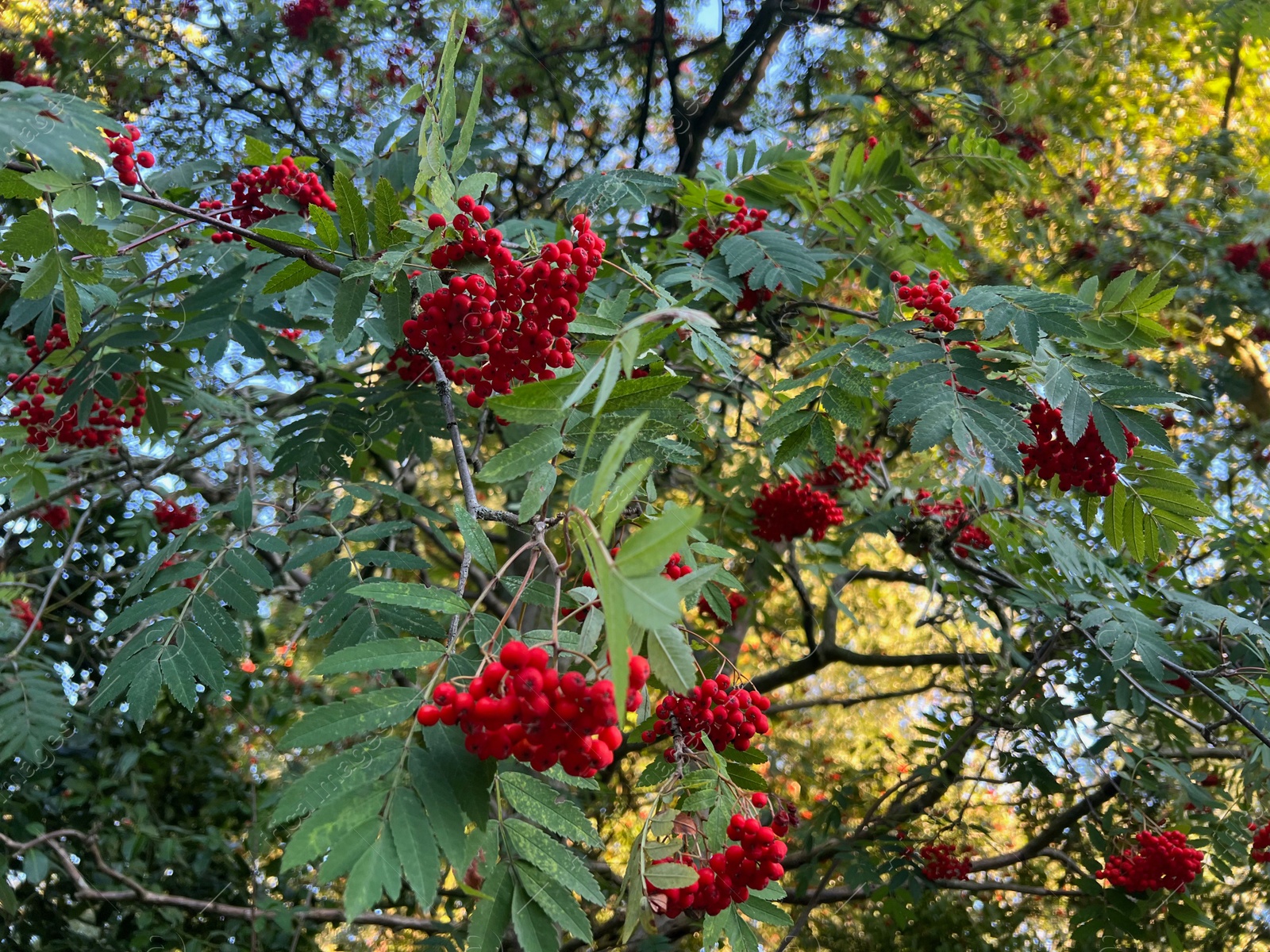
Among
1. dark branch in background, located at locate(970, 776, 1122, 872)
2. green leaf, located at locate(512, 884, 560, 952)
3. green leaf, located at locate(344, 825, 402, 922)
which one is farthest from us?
dark branch in background, located at locate(970, 776, 1122, 872)

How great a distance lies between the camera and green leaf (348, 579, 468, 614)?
1.42 meters

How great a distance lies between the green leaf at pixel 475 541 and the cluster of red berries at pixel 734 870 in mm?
718

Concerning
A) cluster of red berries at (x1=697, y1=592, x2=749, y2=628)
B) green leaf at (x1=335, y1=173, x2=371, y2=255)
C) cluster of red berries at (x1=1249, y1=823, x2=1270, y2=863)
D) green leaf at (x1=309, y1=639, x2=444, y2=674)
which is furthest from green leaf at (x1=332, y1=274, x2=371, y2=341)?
cluster of red berries at (x1=1249, y1=823, x2=1270, y2=863)

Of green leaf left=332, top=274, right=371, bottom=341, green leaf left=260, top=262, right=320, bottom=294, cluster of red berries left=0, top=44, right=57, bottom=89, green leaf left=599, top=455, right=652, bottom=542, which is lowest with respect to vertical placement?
green leaf left=599, top=455, right=652, bottom=542

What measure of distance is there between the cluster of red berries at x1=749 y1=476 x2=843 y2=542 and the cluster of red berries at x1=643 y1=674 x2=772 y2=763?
1.90 metres

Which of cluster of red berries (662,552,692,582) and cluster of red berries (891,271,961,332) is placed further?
cluster of red berries (891,271,961,332)

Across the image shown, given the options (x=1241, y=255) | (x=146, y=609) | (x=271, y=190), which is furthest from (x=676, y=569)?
(x=1241, y=255)

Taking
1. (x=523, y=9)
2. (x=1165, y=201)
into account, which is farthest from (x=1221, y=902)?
(x=523, y=9)

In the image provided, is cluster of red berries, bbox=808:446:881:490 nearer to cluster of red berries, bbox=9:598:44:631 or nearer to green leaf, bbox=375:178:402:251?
green leaf, bbox=375:178:402:251

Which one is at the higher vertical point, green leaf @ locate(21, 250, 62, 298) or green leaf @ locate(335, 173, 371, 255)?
green leaf @ locate(335, 173, 371, 255)

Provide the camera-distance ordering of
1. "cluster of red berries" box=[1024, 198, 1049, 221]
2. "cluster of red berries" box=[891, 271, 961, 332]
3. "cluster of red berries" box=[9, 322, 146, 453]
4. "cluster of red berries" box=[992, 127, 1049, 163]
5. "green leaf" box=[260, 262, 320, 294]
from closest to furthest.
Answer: "green leaf" box=[260, 262, 320, 294], "cluster of red berries" box=[891, 271, 961, 332], "cluster of red berries" box=[9, 322, 146, 453], "cluster of red berries" box=[992, 127, 1049, 163], "cluster of red berries" box=[1024, 198, 1049, 221]

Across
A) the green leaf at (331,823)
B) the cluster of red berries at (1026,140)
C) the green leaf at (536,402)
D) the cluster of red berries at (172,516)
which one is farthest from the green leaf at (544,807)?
the cluster of red berries at (1026,140)

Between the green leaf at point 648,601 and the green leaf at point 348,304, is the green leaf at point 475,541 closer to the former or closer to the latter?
the green leaf at point 648,601

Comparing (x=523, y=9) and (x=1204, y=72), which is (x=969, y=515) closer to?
(x=523, y=9)
